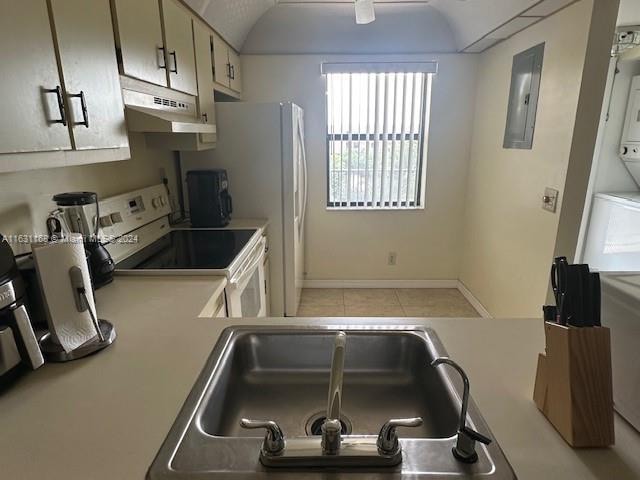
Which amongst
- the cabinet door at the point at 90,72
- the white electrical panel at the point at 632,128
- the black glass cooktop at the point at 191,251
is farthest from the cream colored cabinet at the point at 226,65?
the white electrical panel at the point at 632,128

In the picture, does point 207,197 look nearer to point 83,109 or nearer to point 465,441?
point 83,109

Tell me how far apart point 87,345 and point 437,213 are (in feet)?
10.7

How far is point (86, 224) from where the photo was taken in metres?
1.39

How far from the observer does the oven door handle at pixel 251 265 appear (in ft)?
5.67

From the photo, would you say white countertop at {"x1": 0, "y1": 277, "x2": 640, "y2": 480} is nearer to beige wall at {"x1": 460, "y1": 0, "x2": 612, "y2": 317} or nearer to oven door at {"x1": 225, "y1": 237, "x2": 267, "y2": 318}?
oven door at {"x1": 225, "y1": 237, "x2": 267, "y2": 318}

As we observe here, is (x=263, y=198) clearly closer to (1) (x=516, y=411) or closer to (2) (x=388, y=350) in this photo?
(2) (x=388, y=350)

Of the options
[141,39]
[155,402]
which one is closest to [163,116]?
[141,39]

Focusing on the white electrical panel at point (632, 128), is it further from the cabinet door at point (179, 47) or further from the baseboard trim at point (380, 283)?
the cabinet door at point (179, 47)

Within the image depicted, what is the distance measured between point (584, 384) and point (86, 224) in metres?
1.59

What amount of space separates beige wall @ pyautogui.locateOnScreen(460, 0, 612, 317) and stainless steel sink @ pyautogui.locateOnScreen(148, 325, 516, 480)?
65.4 inches

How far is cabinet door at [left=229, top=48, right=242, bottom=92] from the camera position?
116 inches

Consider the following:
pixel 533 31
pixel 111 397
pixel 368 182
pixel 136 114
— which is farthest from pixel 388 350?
pixel 368 182

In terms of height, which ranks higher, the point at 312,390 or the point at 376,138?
the point at 376,138

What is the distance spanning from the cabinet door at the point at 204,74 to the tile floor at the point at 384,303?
1785 mm
